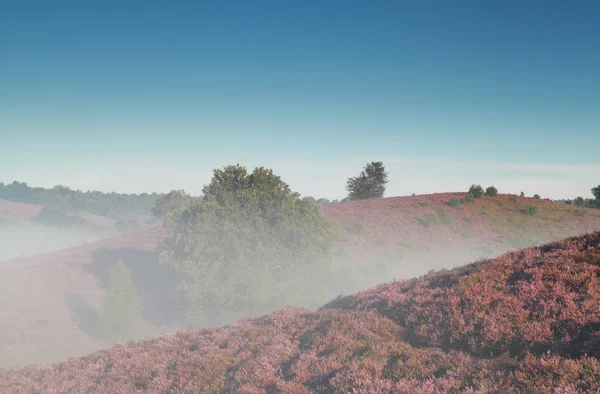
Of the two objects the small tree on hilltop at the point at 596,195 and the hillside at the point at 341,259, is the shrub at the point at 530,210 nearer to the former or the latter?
the hillside at the point at 341,259

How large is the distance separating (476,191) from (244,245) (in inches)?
1963

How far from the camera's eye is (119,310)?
94.3 ft

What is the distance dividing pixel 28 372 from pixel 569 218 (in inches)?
2632

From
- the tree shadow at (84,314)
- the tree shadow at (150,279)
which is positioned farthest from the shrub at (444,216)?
the tree shadow at (84,314)

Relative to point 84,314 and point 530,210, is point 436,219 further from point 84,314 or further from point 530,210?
point 84,314

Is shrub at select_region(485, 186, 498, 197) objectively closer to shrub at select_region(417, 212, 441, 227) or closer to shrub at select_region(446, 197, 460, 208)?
shrub at select_region(446, 197, 460, 208)

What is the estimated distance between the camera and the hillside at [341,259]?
30.2 metres

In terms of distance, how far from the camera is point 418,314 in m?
9.97

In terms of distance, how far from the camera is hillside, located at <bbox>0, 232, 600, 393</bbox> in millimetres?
6422

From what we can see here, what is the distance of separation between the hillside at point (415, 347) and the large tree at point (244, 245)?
14.1 meters

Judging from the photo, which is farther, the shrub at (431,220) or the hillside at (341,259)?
the shrub at (431,220)

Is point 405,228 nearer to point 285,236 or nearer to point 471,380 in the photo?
point 285,236

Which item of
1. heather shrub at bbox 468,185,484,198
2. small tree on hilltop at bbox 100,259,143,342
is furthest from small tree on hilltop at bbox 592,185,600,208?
small tree on hilltop at bbox 100,259,143,342

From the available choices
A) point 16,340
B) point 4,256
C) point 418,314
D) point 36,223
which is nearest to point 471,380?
point 418,314
